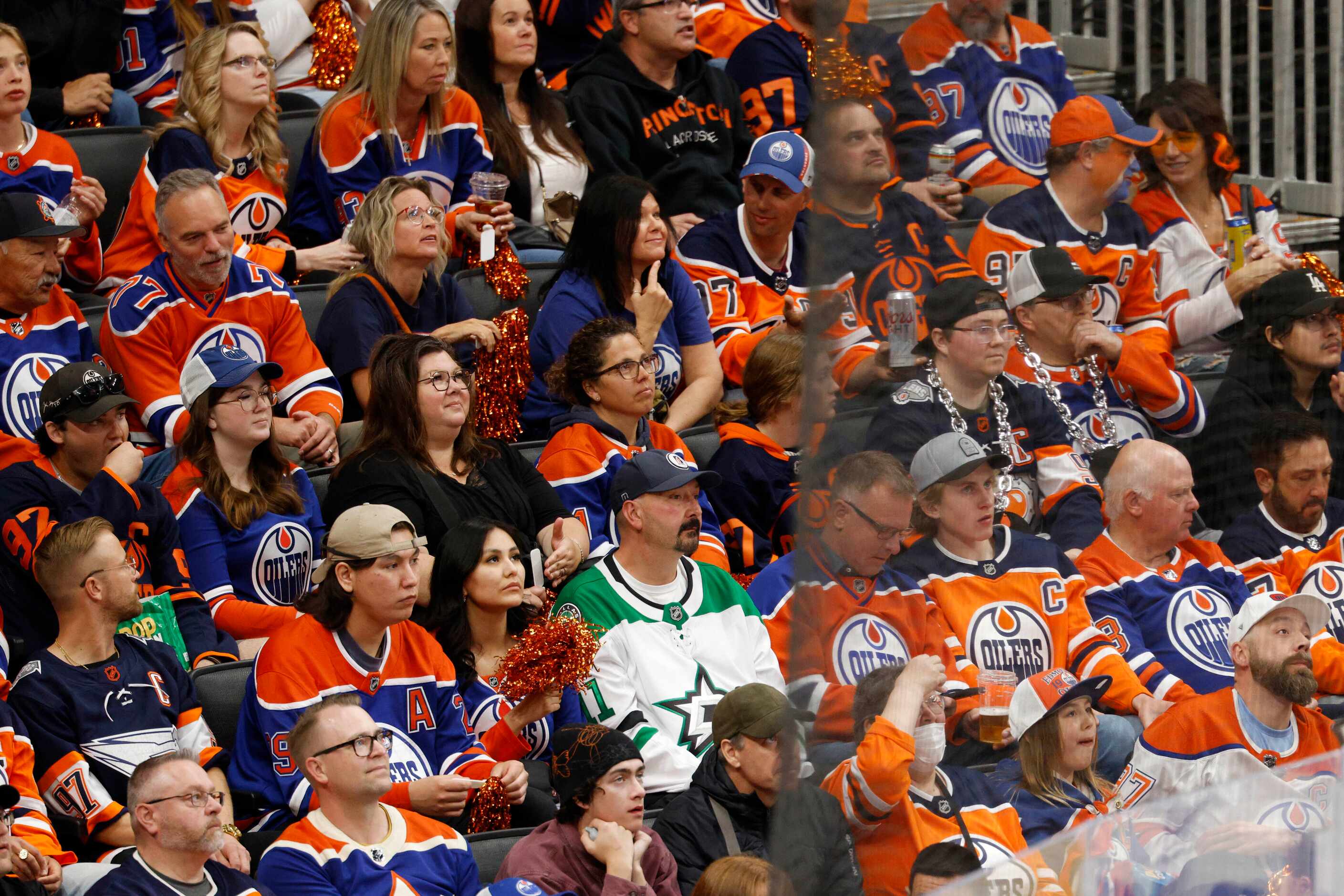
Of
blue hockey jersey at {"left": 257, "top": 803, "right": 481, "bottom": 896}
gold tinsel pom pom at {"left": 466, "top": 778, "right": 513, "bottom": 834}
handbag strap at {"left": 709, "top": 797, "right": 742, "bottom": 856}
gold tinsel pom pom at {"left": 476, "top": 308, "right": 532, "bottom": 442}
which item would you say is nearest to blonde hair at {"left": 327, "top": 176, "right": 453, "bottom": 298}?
gold tinsel pom pom at {"left": 476, "top": 308, "right": 532, "bottom": 442}

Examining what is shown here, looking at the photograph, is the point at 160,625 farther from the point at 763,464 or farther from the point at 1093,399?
the point at 1093,399

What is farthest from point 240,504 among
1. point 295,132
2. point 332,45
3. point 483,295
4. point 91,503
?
point 332,45

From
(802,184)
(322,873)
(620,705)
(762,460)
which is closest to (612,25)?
(802,184)

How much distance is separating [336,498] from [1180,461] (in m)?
→ 3.28

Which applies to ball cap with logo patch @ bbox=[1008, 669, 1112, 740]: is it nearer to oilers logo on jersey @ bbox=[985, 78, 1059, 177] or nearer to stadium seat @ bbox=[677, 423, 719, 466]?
oilers logo on jersey @ bbox=[985, 78, 1059, 177]

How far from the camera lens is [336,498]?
3859mm

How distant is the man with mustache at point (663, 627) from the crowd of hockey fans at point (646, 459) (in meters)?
0.01

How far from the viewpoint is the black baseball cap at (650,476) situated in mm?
3867

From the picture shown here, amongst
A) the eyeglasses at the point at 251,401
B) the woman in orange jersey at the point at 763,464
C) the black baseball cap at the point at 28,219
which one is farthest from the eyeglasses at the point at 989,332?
the black baseball cap at the point at 28,219

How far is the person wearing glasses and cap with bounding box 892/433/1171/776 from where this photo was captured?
2.16 ft

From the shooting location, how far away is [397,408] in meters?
3.94

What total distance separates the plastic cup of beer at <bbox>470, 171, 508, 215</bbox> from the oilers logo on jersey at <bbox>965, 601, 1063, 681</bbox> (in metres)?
4.38

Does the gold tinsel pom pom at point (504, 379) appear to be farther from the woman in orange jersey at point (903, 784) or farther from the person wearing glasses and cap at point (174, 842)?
the woman in orange jersey at point (903, 784)

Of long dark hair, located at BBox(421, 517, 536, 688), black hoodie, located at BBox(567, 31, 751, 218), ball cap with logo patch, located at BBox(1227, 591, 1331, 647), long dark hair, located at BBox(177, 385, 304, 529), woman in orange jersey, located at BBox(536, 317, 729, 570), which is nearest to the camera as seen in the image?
ball cap with logo patch, located at BBox(1227, 591, 1331, 647)
